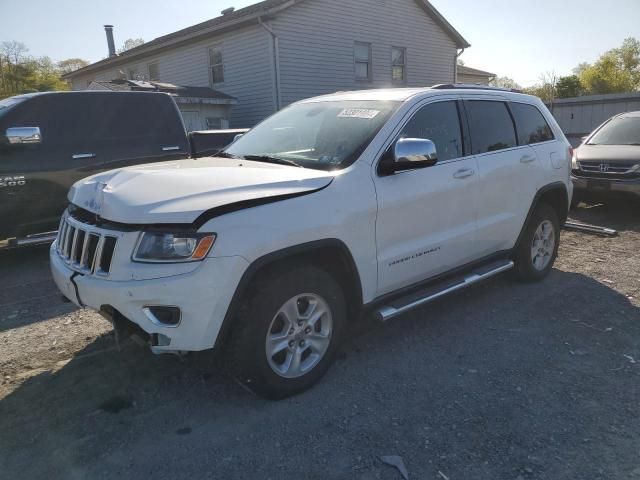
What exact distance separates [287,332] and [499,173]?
2454 mm

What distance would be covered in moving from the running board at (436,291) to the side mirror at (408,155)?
918mm

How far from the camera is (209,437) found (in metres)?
2.78

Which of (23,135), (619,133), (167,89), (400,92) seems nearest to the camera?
(400,92)

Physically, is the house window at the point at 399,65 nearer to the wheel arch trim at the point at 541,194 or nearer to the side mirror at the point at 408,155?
the wheel arch trim at the point at 541,194

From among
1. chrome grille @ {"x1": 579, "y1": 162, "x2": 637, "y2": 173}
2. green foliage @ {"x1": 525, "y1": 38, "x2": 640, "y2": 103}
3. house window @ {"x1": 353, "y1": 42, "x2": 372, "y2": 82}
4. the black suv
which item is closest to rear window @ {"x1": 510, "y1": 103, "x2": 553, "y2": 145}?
chrome grille @ {"x1": 579, "y1": 162, "x2": 637, "y2": 173}

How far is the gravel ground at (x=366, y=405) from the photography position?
2.56 meters

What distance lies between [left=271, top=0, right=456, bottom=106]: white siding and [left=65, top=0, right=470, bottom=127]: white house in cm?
3

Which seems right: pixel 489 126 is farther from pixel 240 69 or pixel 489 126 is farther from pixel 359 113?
pixel 240 69

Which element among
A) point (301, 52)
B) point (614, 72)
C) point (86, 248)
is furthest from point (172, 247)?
point (614, 72)

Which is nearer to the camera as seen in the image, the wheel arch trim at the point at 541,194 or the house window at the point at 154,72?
the wheel arch trim at the point at 541,194

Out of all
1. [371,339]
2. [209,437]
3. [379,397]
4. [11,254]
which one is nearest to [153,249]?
[209,437]

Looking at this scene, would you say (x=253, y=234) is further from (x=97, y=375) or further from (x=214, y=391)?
(x=97, y=375)

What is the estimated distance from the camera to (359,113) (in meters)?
3.73

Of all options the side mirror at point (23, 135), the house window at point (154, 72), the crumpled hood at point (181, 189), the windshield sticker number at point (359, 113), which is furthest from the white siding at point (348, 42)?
the crumpled hood at point (181, 189)
